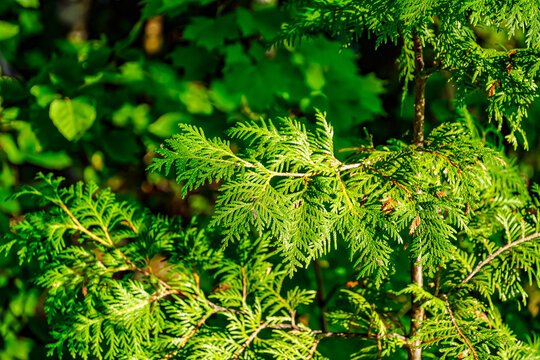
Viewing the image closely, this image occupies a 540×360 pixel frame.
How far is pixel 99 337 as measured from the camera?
830 mm

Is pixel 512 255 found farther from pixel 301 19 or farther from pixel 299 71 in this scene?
pixel 299 71

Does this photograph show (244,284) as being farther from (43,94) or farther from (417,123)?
(43,94)

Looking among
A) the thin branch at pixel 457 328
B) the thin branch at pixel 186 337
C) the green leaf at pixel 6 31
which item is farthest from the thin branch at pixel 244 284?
the green leaf at pixel 6 31

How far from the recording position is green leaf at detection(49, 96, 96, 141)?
142cm

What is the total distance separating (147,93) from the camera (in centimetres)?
212

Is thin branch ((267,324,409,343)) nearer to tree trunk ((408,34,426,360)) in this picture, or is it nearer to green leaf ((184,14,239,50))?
tree trunk ((408,34,426,360))

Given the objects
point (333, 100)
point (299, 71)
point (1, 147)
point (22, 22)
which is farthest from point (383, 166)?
point (22, 22)

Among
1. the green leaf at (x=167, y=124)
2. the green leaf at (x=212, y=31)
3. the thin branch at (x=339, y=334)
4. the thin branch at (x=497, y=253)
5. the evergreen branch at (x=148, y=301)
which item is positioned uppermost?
the thin branch at (x=497, y=253)

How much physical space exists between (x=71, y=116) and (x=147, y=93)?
72 centimetres

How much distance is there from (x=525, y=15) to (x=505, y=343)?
1.81 feet

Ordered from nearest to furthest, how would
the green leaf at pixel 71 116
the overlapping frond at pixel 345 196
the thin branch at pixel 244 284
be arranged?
the overlapping frond at pixel 345 196, the thin branch at pixel 244 284, the green leaf at pixel 71 116

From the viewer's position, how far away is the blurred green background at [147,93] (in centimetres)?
147

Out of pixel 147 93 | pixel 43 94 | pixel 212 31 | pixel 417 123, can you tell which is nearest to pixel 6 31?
pixel 43 94

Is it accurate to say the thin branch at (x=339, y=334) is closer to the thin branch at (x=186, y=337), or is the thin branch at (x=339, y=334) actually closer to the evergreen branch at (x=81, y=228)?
the thin branch at (x=186, y=337)
